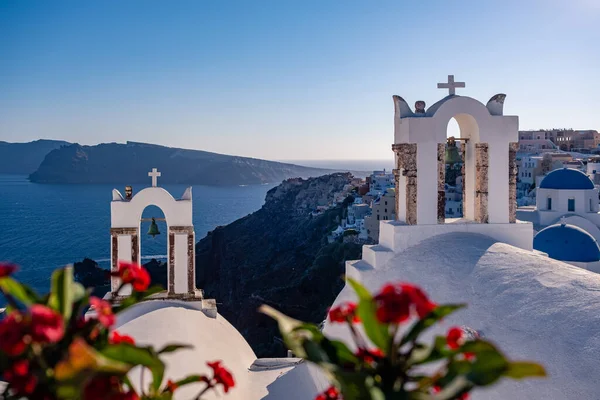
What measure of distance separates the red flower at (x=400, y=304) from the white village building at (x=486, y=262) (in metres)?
2.66

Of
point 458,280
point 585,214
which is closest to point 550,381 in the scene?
point 458,280

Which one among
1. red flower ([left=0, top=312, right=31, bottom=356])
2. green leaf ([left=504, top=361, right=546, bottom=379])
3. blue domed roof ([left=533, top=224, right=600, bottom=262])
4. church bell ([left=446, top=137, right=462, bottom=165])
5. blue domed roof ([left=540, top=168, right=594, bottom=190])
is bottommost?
blue domed roof ([left=533, top=224, right=600, bottom=262])

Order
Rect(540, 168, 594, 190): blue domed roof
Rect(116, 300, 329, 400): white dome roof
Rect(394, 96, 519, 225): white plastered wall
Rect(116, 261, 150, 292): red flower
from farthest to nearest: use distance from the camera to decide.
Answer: Rect(540, 168, 594, 190): blue domed roof, Rect(394, 96, 519, 225): white plastered wall, Rect(116, 300, 329, 400): white dome roof, Rect(116, 261, 150, 292): red flower

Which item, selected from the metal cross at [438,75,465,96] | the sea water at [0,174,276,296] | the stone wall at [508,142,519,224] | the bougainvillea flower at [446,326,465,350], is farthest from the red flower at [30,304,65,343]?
the sea water at [0,174,276,296]

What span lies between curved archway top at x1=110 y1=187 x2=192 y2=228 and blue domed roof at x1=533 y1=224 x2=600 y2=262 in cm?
761

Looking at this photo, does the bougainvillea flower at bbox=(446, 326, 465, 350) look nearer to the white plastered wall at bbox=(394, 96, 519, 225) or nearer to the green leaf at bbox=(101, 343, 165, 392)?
Answer: the green leaf at bbox=(101, 343, 165, 392)

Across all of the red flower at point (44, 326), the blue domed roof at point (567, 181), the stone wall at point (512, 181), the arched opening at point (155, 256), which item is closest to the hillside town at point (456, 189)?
the blue domed roof at point (567, 181)

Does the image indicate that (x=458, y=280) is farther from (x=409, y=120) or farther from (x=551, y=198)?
(x=551, y=198)

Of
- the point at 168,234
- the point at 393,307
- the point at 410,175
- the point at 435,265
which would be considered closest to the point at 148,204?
the point at 168,234

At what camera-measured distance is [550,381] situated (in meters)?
3.69

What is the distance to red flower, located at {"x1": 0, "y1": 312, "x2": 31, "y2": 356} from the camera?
1285 mm

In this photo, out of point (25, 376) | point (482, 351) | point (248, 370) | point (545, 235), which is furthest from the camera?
point (545, 235)

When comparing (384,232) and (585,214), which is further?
(585,214)

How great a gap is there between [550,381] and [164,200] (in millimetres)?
4983
